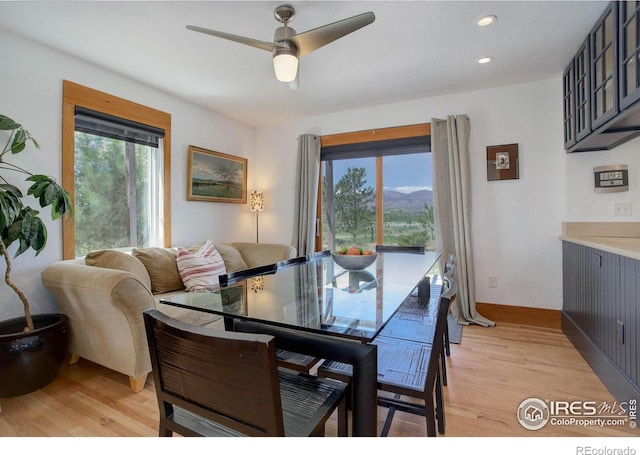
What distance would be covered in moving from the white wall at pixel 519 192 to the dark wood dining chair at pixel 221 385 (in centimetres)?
280

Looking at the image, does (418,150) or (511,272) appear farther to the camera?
(418,150)

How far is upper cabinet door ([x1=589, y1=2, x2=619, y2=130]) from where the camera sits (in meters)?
1.79

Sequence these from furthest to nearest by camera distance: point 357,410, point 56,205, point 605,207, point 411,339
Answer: point 605,207, point 56,205, point 411,339, point 357,410

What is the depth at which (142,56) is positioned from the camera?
243 cm

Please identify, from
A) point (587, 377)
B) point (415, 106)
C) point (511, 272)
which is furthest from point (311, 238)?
point (587, 377)

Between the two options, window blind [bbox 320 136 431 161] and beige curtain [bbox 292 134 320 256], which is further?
beige curtain [bbox 292 134 320 256]

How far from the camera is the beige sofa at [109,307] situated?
1847mm

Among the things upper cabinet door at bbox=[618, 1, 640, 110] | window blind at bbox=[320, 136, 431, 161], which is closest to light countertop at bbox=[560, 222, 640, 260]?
upper cabinet door at bbox=[618, 1, 640, 110]

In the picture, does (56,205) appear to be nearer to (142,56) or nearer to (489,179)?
(142,56)

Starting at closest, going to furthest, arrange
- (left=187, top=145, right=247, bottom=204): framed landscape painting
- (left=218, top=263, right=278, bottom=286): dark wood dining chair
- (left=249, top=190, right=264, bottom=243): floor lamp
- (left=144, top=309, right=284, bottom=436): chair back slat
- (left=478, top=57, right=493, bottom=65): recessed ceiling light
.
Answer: (left=144, top=309, right=284, bottom=436): chair back slat
(left=218, top=263, right=278, bottom=286): dark wood dining chair
(left=478, top=57, right=493, bottom=65): recessed ceiling light
(left=187, top=145, right=247, bottom=204): framed landscape painting
(left=249, top=190, right=264, bottom=243): floor lamp

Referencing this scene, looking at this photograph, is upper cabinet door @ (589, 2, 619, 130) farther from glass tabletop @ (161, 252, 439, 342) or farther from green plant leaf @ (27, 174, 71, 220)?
green plant leaf @ (27, 174, 71, 220)

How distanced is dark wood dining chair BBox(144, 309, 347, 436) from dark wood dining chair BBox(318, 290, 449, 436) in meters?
0.30

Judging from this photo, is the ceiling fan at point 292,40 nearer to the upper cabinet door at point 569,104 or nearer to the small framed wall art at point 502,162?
the upper cabinet door at point 569,104

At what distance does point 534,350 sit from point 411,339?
1524 millimetres
